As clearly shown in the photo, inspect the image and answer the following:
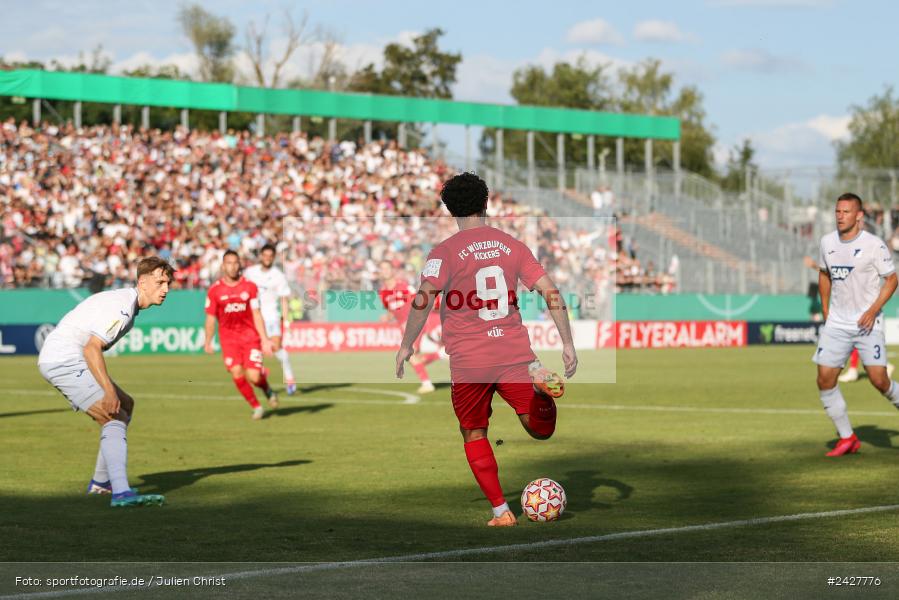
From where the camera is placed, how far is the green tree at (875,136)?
98.4m

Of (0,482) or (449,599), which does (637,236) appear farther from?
(449,599)

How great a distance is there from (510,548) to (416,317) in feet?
5.47

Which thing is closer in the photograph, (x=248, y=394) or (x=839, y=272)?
(x=839, y=272)

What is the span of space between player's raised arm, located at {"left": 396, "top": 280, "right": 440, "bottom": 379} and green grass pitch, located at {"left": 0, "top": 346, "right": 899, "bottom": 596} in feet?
3.82

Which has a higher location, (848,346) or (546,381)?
(546,381)

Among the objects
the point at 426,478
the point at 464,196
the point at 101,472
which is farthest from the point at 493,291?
the point at 101,472

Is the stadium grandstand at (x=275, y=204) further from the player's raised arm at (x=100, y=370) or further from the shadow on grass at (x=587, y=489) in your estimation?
the player's raised arm at (x=100, y=370)

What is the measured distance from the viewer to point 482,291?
8.84m

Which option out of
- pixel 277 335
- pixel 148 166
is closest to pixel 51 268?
pixel 148 166

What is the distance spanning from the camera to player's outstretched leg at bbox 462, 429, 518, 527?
359 inches

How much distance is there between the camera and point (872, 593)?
22.0 ft

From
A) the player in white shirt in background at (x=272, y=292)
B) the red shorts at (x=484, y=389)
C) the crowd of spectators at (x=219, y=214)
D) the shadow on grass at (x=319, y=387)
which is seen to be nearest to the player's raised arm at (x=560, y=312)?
the red shorts at (x=484, y=389)

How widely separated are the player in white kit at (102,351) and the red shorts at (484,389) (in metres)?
2.55

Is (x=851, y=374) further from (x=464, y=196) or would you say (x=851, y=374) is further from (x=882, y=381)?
(x=464, y=196)
